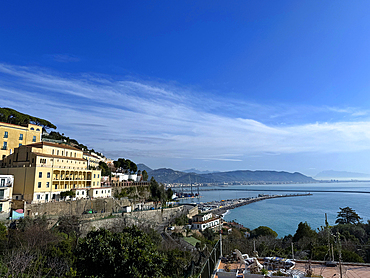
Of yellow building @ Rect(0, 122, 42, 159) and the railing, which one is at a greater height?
yellow building @ Rect(0, 122, 42, 159)

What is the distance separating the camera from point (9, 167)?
22.7 meters

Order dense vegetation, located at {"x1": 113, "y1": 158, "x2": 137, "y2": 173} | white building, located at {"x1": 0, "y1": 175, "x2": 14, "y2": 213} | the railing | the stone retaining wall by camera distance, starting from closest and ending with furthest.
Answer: the railing < white building, located at {"x1": 0, "y1": 175, "x2": 14, "y2": 213} < the stone retaining wall < dense vegetation, located at {"x1": 113, "y1": 158, "x2": 137, "y2": 173}

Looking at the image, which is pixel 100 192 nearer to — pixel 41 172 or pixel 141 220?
pixel 141 220

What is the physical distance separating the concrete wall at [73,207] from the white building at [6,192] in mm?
1351

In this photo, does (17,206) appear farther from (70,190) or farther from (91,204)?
(91,204)

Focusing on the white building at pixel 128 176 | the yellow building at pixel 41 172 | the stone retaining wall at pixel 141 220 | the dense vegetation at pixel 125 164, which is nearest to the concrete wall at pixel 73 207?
the yellow building at pixel 41 172

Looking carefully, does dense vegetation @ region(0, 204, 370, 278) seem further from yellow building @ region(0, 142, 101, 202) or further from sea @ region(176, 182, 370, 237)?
sea @ region(176, 182, 370, 237)

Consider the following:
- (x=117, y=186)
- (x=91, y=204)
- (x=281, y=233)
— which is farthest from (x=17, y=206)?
(x=281, y=233)

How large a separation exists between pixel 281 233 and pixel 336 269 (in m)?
Result: 37.1

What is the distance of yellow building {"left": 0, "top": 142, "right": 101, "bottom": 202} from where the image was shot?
70.4 ft

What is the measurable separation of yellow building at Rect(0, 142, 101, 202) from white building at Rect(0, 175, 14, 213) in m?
1.15

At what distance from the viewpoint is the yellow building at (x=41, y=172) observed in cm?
2145

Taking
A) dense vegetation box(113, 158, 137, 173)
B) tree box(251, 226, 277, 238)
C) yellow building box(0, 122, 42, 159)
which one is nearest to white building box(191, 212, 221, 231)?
tree box(251, 226, 277, 238)

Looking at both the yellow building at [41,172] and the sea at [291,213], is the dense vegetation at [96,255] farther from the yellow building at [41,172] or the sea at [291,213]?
the sea at [291,213]
